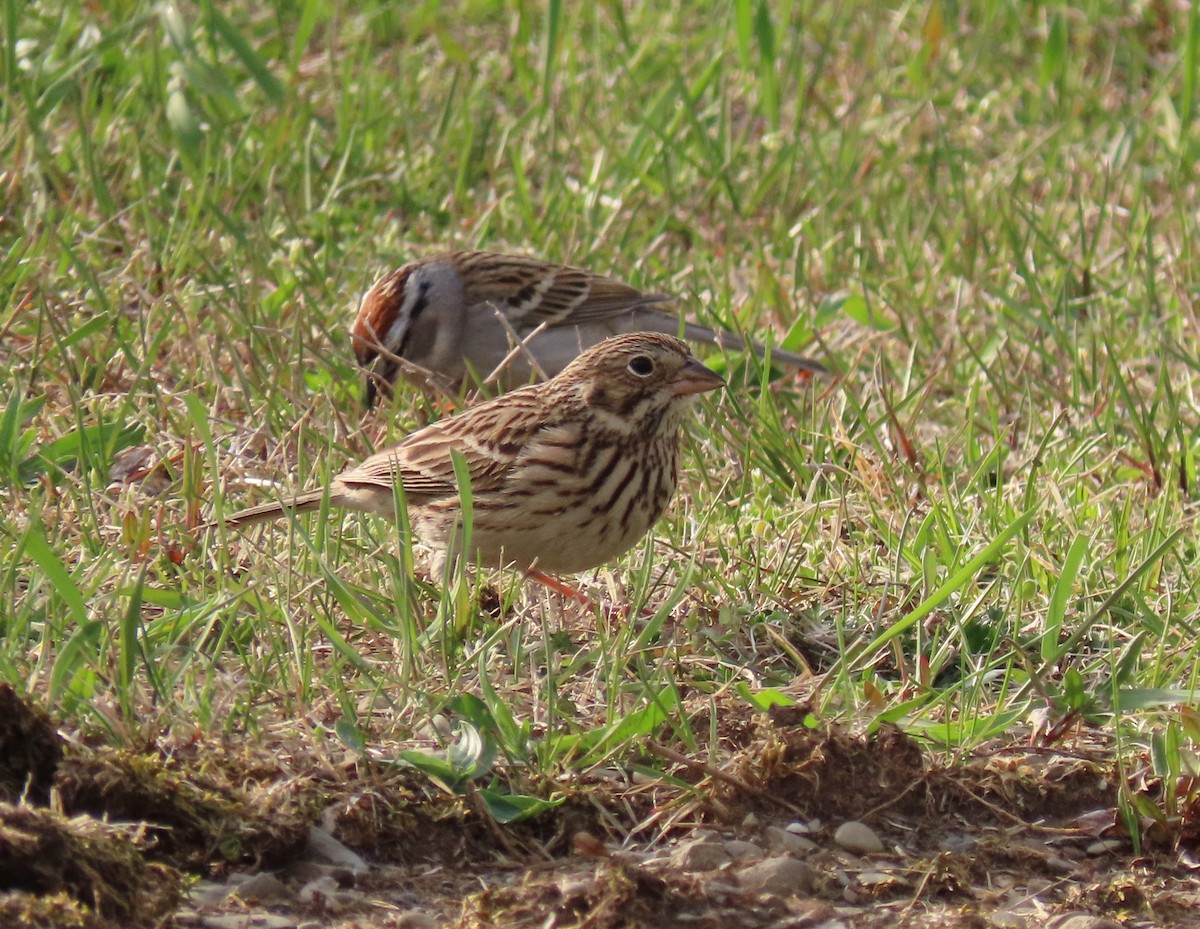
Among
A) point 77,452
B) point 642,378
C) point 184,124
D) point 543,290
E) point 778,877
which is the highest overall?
point 184,124

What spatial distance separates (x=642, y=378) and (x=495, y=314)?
186 centimetres

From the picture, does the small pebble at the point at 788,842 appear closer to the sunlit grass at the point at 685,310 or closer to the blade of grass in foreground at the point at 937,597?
the sunlit grass at the point at 685,310

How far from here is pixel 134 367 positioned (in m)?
5.54

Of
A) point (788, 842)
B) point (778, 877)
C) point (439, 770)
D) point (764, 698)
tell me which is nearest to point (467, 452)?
point (764, 698)

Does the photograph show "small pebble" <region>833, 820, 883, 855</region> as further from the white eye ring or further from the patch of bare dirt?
the white eye ring

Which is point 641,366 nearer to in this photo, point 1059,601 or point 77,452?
point 1059,601

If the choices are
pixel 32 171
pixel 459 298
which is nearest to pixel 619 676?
pixel 459 298

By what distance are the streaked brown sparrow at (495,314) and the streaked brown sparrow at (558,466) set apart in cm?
151

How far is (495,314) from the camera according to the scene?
22.1 ft

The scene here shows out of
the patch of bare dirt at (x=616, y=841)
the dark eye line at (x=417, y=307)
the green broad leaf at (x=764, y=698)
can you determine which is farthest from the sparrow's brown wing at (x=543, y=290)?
the patch of bare dirt at (x=616, y=841)

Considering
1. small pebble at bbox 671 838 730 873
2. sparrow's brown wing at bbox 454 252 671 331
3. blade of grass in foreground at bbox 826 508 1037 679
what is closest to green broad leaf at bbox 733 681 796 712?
blade of grass in foreground at bbox 826 508 1037 679

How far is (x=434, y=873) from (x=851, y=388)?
324 centimetres

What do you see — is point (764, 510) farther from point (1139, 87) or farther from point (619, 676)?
point (1139, 87)

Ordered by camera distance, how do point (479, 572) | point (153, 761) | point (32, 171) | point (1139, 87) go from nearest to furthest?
point (153, 761) < point (479, 572) < point (32, 171) < point (1139, 87)
